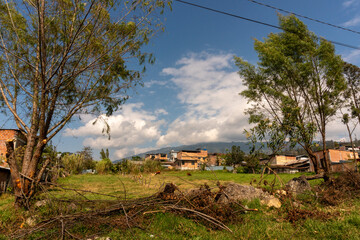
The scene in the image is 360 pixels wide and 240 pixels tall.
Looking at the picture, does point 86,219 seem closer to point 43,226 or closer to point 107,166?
point 43,226

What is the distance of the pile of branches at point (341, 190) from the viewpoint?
22.8ft

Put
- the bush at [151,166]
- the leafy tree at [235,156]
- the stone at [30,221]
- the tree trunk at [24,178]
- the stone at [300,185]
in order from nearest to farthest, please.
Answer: the stone at [30,221] < the tree trunk at [24,178] < the stone at [300,185] < the bush at [151,166] < the leafy tree at [235,156]

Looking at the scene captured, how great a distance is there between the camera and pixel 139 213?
18.5ft

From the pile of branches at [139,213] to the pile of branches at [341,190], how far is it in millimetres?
3122

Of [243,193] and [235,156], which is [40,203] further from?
[235,156]

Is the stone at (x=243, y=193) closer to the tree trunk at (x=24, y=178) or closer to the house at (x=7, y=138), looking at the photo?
the tree trunk at (x=24, y=178)

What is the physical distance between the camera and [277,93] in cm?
1670

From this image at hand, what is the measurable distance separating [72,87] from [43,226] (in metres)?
4.83

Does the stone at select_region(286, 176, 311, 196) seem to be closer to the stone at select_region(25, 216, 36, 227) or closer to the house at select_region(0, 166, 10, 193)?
the stone at select_region(25, 216, 36, 227)

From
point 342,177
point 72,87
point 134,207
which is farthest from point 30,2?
point 342,177

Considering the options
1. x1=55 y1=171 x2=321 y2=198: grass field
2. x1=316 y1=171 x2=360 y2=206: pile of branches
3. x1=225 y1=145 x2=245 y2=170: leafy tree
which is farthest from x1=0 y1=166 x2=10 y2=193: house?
x1=225 y1=145 x2=245 y2=170: leafy tree

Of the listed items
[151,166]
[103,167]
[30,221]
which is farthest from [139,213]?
[103,167]

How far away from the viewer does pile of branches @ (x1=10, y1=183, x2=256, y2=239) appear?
481 centimetres

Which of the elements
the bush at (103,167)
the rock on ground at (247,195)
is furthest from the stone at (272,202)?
the bush at (103,167)
